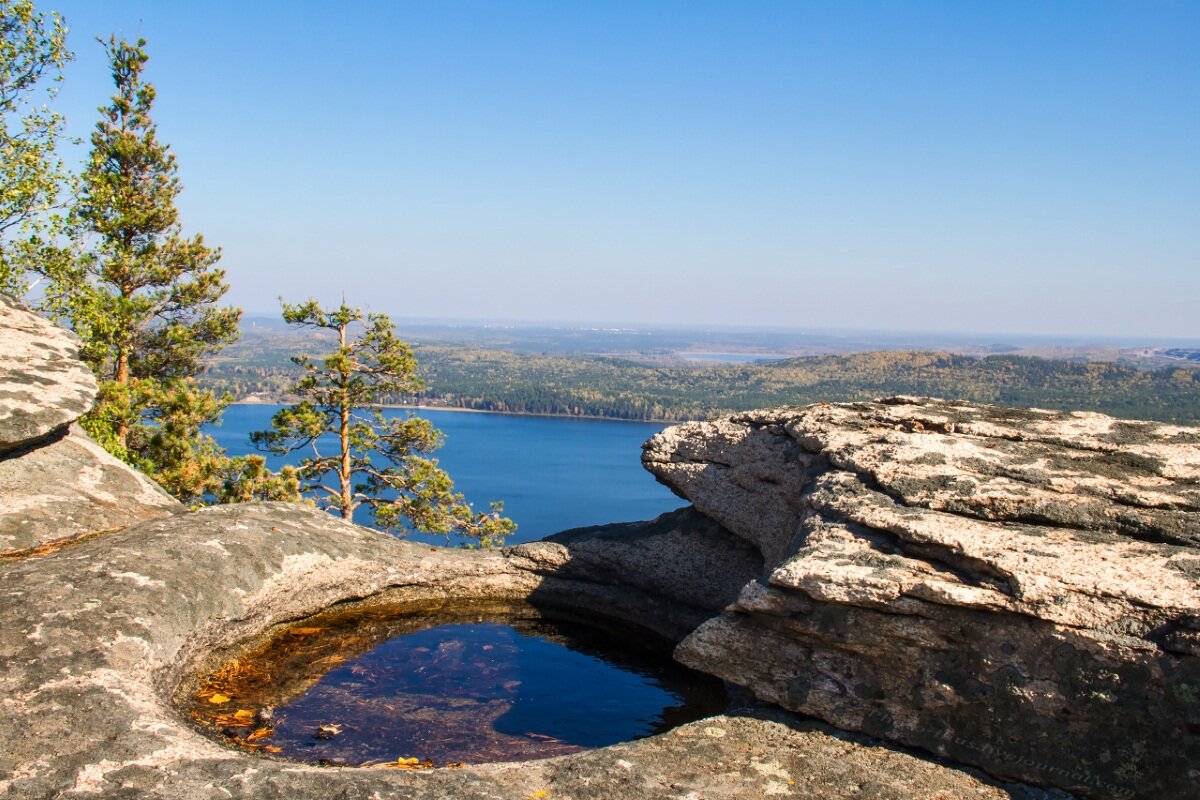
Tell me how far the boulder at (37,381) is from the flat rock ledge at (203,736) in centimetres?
179

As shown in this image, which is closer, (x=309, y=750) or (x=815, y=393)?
(x=309, y=750)

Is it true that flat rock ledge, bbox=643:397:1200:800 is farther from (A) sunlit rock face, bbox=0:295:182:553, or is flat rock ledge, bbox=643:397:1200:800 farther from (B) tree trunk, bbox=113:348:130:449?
(B) tree trunk, bbox=113:348:130:449

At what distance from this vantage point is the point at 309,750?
7.75 m

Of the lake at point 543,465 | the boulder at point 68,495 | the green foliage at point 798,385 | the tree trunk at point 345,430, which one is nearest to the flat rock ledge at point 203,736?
the boulder at point 68,495

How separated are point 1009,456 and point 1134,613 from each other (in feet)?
9.51

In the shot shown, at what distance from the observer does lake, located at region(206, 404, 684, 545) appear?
228ft

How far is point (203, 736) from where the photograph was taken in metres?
6.66

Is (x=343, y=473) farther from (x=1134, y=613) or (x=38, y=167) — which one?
(x=1134, y=613)

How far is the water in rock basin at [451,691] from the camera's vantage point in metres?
8.07

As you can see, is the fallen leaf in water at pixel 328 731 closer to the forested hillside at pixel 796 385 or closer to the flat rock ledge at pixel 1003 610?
the flat rock ledge at pixel 1003 610

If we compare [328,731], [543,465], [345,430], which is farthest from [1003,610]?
[543,465]

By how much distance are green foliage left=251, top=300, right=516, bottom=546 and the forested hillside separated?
277 ft

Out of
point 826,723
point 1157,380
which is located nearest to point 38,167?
point 826,723

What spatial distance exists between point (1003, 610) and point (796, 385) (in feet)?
512
